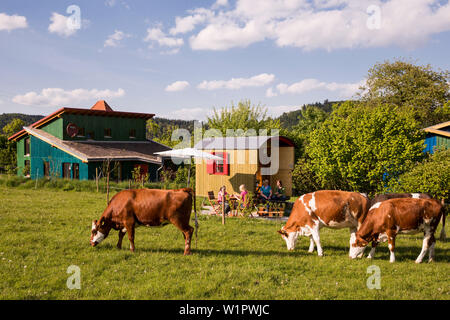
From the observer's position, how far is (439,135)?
2128 centimetres

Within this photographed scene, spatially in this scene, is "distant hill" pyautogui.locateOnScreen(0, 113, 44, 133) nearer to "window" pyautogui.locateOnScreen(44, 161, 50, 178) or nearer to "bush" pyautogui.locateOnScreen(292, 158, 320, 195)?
"window" pyautogui.locateOnScreen(44, 161, 50, 178)

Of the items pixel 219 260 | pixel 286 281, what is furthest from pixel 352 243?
pixel 219 260

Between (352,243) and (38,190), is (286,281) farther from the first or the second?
(38,190)

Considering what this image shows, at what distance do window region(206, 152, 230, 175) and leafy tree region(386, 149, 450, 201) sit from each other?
27.5 ft

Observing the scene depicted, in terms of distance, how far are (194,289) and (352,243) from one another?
163 inches

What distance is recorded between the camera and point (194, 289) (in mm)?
5926

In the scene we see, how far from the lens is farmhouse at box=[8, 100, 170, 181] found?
2745cm

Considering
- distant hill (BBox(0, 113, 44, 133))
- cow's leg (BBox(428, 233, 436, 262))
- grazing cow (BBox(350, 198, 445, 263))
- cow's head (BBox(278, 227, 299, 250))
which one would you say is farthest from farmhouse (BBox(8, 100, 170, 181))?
distant hill (BBox(0, 113, 44, 133))

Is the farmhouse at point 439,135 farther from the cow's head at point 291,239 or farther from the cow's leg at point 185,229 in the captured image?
the cow's leg at point 185,229

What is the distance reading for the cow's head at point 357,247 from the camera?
26.0ft

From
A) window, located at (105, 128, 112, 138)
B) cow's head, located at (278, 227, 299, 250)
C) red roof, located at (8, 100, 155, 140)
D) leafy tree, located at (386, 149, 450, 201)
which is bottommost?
cow's head, located at (278, 227, 299, 250)

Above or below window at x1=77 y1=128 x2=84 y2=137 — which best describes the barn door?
below

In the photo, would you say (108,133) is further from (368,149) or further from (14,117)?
(14,117)

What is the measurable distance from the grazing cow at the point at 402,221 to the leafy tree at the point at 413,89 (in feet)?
96.1
